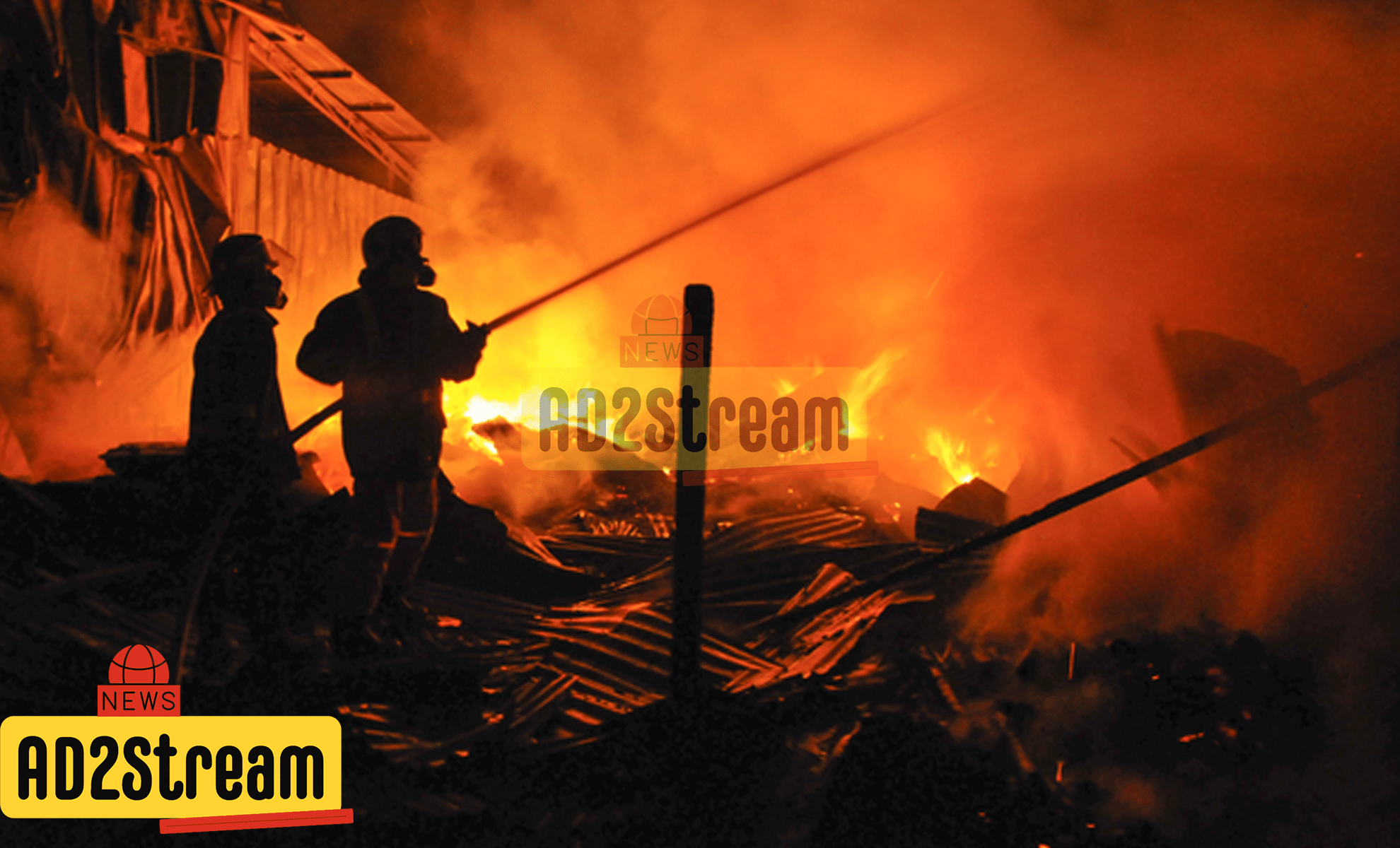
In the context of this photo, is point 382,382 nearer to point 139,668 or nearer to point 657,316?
point 139,668

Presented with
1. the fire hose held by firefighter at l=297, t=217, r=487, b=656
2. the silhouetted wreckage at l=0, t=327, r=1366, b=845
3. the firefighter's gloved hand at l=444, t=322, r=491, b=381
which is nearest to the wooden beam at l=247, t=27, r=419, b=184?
the silhouetted wreckage at l=0, t=327, r=1366, b=845

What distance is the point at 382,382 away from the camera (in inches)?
141

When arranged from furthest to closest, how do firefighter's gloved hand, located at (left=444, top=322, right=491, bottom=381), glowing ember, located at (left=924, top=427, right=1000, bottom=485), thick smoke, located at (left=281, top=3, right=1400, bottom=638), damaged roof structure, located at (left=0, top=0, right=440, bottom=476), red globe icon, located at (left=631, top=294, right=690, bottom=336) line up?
1. red globe icon, located at (left=631, top=294, right=690, bottom=336)
2. glowing ember, located at (left=924, top=427, right=1000, bottom=485)
3. damaged roof structure, located at (left=0, top=0, right=440, bottom=476)
4. thick smoke, located at (left=281, top=3, right=1400, bottom=638)
5. firefighter's gloved hand, located at (left=444, top=322, right=491, bottom=381)

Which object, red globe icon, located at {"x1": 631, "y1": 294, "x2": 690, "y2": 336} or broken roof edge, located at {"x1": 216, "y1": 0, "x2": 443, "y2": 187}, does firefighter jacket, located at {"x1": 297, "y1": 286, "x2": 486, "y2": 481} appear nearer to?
broken roof edge, located at {"x1": 216, "y1": 0, "x2": 443, "y2": 187}

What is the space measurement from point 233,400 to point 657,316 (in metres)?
7.64

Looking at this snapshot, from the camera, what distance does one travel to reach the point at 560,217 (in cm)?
1120

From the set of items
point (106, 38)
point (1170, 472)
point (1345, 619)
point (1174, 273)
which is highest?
point (106, 38)

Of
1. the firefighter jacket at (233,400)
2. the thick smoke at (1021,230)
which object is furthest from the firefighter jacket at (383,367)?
the thick smoke at (1021,230)

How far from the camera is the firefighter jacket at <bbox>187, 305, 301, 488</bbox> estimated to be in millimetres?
3523

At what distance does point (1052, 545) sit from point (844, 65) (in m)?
6.93

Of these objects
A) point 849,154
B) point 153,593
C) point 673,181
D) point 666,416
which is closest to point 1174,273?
point 849,154

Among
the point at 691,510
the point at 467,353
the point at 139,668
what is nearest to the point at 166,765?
the point at 139,668

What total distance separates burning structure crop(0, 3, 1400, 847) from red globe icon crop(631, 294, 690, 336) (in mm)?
2810

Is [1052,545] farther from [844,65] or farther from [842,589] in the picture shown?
[844,65]
